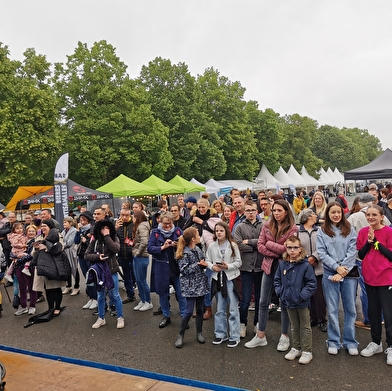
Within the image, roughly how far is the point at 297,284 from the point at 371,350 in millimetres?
1167

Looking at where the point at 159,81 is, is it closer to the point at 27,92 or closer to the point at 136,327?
the point at 27,92

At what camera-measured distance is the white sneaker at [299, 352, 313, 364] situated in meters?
3.88

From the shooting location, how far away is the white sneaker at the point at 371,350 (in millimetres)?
3961

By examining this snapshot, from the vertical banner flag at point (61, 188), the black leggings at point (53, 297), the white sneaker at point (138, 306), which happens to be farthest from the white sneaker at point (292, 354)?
the vertical banner flag at point (61, 188)

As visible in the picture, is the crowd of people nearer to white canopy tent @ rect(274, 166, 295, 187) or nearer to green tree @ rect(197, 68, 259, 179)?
green tree @ rect(197, 68, 259, 179)

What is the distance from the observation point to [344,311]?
411 centimetres

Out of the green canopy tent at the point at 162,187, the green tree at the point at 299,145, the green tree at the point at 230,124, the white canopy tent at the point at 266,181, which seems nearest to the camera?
the green canopy tent at the point at 162,187

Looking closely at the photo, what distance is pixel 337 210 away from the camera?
13.5 feet

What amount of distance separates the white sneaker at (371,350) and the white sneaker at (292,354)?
73 cm

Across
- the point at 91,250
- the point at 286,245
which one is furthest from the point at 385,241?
the point at 91,250

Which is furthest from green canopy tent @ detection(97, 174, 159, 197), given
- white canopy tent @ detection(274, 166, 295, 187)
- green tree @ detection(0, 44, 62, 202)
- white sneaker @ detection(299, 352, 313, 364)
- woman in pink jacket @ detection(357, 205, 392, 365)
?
white canopy tent @ detection(274, 166, 295, 187)

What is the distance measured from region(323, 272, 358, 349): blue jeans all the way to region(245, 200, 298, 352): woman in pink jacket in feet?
1.77

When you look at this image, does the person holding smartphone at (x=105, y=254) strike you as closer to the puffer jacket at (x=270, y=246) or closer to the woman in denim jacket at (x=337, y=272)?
the puffer jacket at (x=270, y=246)

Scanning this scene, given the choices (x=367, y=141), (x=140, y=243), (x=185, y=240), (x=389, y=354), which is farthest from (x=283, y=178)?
(x=367, y=141)
